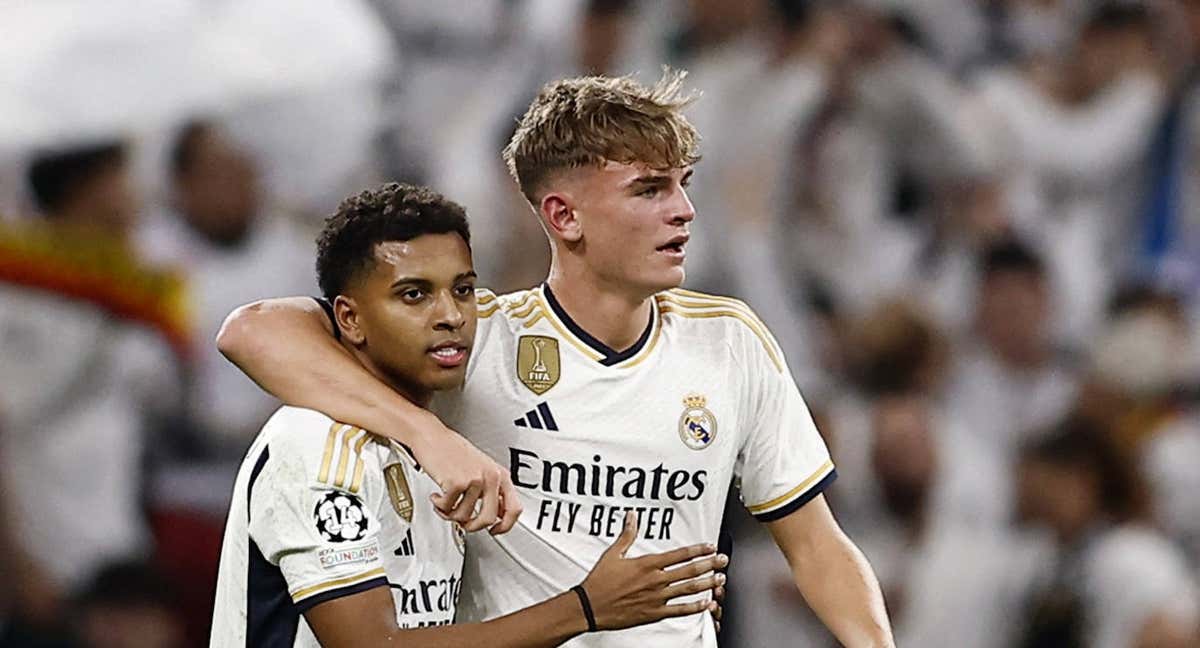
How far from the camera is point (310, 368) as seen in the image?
3.22 meters

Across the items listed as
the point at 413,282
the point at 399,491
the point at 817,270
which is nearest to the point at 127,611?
the point at 817,270

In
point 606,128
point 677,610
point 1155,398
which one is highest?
point 606,128

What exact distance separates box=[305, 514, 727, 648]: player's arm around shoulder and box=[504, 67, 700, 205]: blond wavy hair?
31.1 inches

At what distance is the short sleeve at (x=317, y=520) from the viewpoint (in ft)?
9.91

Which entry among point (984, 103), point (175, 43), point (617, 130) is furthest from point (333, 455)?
point (984, 103)

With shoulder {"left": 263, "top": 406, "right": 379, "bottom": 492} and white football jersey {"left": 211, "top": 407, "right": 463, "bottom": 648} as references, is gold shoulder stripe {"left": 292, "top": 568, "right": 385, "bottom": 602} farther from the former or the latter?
shoulder {"left": 263, "top": 406, "right": 379, "bottom": 492}

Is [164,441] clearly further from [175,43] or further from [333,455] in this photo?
[333,455]

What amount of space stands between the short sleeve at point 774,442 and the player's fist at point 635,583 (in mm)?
597

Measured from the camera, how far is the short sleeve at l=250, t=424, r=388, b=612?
3.02 m

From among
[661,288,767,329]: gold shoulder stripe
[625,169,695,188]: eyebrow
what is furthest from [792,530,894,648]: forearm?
[625,169,695,188]: eyebrow

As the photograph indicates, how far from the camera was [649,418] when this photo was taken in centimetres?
349

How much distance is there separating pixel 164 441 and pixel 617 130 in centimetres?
439

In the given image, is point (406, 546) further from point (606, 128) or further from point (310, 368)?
point (606, 128)

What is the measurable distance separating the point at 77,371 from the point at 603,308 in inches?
172
